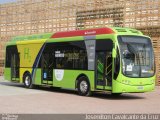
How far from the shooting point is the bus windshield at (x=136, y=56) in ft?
50.5

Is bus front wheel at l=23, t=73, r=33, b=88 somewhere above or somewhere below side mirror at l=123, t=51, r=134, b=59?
below

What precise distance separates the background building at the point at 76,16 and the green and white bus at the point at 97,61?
6.10 m

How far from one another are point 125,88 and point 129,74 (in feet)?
1.76

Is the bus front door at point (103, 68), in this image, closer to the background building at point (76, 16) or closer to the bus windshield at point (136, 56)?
the bus windshield at point (136, 56)

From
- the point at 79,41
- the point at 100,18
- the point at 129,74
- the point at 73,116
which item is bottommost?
the point at 73,116

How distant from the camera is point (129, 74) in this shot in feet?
50.4

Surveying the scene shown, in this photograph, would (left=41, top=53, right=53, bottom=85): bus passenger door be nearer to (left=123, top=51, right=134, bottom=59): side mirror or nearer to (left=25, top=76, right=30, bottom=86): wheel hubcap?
(left=25, top=76, right=30, bottom=86): wheel hubcap

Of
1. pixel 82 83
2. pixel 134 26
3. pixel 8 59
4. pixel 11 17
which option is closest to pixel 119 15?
pixel 134 26

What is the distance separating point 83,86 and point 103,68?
150cm

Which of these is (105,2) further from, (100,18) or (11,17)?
(11,17)

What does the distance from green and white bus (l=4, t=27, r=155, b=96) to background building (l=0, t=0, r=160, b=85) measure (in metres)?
6.10

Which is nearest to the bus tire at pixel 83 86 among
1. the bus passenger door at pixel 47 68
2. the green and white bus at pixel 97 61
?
the green and white bus at pixel 97 61

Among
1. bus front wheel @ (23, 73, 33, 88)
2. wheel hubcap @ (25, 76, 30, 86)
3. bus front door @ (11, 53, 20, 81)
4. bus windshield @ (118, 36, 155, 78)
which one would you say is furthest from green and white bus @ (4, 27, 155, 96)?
bus front door @ (11, 53, 20, 81)

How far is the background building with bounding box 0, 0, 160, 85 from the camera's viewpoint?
23.0 m
